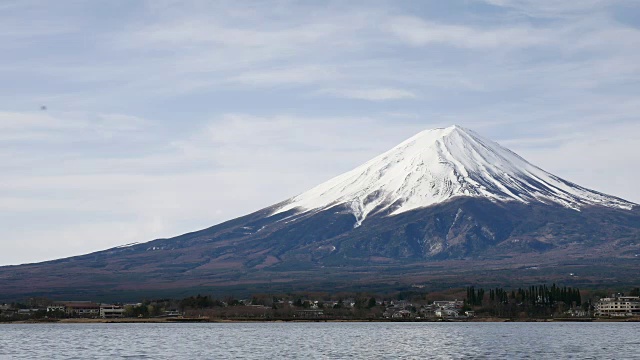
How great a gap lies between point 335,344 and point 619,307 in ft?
246

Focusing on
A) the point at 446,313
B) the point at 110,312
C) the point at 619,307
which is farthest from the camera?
the point at 110,312

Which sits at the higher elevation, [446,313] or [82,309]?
[82,309]

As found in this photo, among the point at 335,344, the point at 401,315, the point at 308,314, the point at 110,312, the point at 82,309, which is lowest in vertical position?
the point at 335,344

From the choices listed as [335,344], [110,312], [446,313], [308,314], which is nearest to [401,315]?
[446,313]

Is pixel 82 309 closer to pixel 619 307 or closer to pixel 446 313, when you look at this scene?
pixel 446 313

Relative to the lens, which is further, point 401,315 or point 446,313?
point 401,315

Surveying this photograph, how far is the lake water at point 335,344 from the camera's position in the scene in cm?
8819

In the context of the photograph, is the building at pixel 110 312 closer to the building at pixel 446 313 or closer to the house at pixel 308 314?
the house at pixel 308 314

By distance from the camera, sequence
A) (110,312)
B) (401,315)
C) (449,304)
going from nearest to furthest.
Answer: (401,315)
(449,304)
(110,312)

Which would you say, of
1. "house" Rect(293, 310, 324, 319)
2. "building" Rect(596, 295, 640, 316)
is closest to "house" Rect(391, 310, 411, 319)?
"house" Rect(293, 310, 324, 319)

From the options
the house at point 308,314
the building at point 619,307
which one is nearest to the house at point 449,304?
the house at point 308,314

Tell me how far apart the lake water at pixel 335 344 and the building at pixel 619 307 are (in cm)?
3126

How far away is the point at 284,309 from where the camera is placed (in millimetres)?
182000

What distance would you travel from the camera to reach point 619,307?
16750 cm
